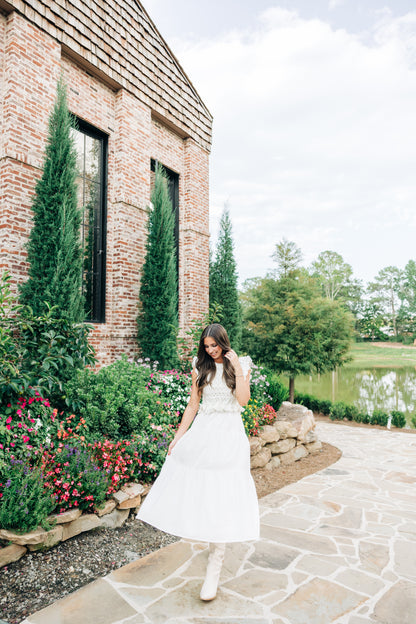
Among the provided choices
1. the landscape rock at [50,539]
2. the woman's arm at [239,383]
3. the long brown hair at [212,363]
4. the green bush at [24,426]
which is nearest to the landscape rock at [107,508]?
the landscape rock at [50,539]

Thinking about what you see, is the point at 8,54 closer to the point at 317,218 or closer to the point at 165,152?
the point at 165,152

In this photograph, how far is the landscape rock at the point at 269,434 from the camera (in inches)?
246

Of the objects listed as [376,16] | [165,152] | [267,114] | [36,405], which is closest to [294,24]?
[376,16]

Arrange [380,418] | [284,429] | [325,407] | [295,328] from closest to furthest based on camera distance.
→ [284,429] → [380,418] → [295,328] → [325,407]

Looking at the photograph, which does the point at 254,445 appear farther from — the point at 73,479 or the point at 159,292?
the point at 159,292

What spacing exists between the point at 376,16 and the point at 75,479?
10699 millimetres

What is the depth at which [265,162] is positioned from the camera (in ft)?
102

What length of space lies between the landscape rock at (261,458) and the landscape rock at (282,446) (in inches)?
7.3

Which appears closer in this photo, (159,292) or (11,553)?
(11,553)

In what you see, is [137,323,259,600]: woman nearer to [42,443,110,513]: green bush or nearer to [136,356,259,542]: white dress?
[136,356,259,542]: white dress

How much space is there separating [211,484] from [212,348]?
906mm

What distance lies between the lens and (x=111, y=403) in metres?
4.31

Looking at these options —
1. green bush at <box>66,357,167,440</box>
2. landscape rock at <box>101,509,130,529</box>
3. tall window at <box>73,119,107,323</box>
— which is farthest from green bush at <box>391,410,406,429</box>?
landscape rock at <box>101,509,130,529</box>

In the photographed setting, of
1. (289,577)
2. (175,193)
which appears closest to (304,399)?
(175,193)
